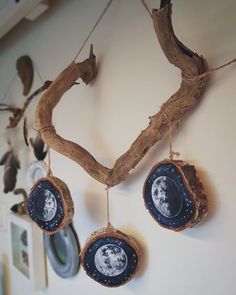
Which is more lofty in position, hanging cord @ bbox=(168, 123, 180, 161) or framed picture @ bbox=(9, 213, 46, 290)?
hanging cord @ bbox=(168, 123, 180, 161)

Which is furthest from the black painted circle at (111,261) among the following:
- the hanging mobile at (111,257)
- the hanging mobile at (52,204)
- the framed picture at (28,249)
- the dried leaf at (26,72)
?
the dried leaf at (26,72)

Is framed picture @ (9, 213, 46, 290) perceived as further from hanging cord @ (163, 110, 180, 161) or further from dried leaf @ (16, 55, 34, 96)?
hanging cord @ (163, 110, 180, 161)

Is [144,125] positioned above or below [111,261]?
above

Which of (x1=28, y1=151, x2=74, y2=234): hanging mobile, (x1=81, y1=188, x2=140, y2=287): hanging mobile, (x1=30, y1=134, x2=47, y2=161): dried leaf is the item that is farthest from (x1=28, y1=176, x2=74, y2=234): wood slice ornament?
(x1=30, y1=134, x2=47, y2=161): dried leaf

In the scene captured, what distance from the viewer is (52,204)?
0.84 meters

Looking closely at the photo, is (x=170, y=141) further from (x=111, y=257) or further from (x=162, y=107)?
(x=111, y=257)

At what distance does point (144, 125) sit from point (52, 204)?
0.34 metres

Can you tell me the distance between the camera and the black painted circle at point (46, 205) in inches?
32.7

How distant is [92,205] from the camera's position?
93cm

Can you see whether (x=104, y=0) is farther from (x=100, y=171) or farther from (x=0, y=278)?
(x=0, y=278)

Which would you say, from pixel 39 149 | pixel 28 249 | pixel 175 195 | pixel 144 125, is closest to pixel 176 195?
pixel 175 195

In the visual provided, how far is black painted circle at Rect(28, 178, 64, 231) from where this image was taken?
2.73 feet

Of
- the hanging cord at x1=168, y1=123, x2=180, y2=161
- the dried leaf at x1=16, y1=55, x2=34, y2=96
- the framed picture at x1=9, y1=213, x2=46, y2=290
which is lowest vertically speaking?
the framed picture at x1=9, y1=213, x2=46, y2=290

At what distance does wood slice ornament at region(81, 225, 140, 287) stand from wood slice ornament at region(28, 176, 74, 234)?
11cm
